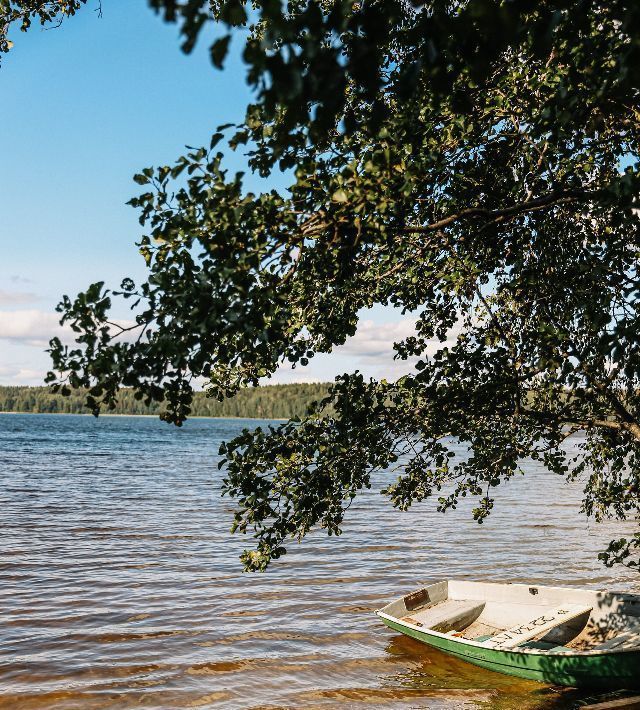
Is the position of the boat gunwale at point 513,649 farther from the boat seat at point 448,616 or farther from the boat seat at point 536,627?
the boat seat at point 448,616

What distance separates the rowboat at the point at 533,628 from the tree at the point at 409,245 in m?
2.58

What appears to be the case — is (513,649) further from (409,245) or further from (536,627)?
(409,245)

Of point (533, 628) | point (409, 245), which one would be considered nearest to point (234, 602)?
point (533, 628)

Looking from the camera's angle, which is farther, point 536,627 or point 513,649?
point 536,627

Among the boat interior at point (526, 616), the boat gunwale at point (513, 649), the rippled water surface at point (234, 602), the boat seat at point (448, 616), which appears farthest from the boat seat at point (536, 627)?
the boat seat at point (448, 616)

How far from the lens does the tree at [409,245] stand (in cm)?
381

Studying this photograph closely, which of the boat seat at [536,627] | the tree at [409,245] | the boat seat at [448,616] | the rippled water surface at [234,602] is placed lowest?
the rippled water surface at [234,602]

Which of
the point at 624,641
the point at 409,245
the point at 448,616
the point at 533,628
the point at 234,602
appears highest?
the point at 409,245

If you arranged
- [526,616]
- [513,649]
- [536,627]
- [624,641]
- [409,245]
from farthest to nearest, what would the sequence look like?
1. [526,616]
2. [536,627]
3. [513,649]
4. [624,641]
5. [409,245]

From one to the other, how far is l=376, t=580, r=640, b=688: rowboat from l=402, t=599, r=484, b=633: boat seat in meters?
0.02

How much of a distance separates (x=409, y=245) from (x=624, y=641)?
8.21 m

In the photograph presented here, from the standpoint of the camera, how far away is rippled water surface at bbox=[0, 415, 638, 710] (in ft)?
41.0

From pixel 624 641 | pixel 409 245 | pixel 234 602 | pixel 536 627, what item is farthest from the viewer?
pixel 234 602

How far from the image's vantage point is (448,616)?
14.2 meters
